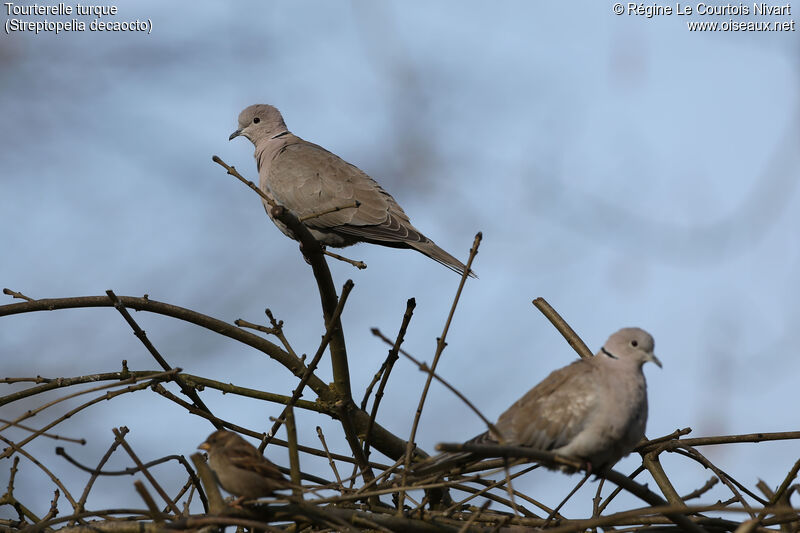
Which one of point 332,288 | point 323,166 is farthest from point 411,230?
point 332,288

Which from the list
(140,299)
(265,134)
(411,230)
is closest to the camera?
(140,299)

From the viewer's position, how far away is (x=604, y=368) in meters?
3.13

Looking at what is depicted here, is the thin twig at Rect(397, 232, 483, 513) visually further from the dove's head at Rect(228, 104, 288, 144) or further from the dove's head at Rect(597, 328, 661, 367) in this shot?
the dove's head at Rect(228, 104, 288, 144)

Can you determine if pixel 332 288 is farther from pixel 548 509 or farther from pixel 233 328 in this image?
pixel 548 509

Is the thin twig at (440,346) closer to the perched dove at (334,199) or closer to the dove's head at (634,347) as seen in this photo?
the dove's head at (634,347)

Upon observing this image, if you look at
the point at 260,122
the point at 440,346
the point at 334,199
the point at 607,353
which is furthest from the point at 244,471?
the point at 260,122

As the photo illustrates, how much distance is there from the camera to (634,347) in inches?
126

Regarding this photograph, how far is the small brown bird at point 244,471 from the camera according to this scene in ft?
9.38

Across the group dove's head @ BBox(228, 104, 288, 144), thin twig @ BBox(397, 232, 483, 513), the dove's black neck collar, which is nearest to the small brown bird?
thin twig @ BBox(397, 232, 483, 513)

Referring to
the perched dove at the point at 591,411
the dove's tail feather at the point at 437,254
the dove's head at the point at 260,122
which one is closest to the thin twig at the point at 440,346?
the perched dove at the point at 591,411

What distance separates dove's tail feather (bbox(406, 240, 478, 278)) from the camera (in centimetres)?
508

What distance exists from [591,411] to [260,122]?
4.88 m

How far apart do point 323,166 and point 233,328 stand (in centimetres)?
253

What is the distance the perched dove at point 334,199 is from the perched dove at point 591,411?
6.63 ft
